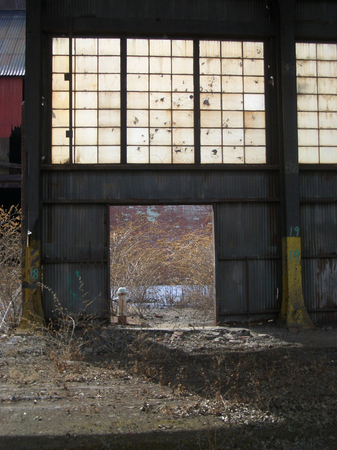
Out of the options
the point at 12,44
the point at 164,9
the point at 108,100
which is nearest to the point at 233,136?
the point at 108,100

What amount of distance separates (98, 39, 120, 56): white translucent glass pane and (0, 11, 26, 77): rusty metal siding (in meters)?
8.59

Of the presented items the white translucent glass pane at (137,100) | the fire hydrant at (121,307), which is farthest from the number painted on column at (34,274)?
the white translucent glass pane at (137,100)

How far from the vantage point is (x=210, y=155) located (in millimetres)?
8695

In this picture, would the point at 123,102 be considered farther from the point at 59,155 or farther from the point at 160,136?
the point at 59,155

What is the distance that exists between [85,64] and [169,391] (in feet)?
22.7

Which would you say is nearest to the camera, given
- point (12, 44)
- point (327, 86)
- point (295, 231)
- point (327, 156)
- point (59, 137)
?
point (295, 231)

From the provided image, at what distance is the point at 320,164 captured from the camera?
879 cm

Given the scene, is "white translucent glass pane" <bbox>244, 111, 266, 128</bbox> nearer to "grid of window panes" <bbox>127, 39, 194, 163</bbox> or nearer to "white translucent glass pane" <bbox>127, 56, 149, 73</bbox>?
"grid of window panes" <bbox>127, 39, 194, 163</bbox>

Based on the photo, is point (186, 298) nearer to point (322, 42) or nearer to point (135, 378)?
point (135, 378)

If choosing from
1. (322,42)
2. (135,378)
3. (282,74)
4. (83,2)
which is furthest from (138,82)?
(135,378)

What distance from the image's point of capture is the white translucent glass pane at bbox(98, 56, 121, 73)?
28.3 feet

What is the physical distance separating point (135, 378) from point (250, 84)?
6.72 meters

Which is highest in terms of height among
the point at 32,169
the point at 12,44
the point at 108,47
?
the point at 12,44

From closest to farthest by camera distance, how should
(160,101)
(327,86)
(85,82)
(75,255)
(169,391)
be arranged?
(169,391) < (75,255) < (85,82) < (160,101) < (327,86)
